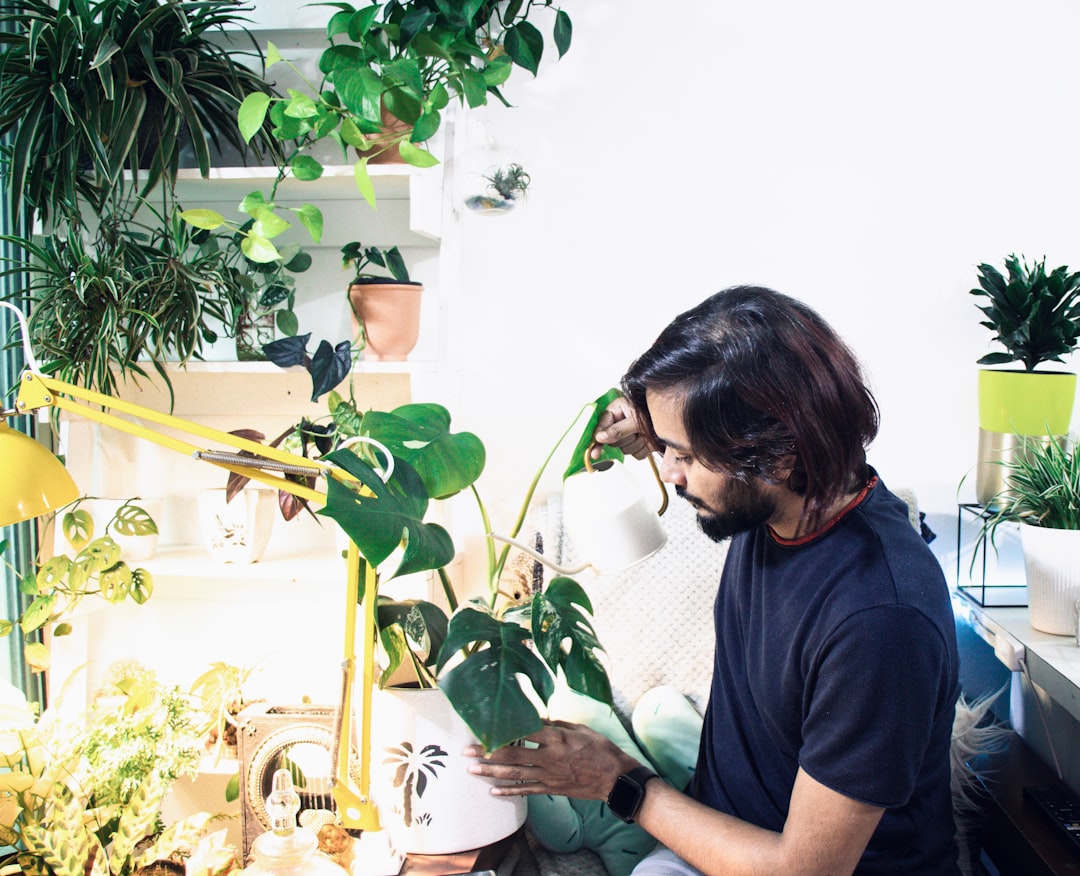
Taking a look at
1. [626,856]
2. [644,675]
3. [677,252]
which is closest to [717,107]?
[677,252]

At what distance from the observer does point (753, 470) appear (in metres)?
1.02

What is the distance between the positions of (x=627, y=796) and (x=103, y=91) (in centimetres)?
129

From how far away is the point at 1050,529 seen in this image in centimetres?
141

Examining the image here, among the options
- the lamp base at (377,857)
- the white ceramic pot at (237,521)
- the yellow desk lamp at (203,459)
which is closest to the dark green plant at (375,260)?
the white ceramic pot at (237,521)

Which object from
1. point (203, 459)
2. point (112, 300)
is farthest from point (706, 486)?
point (112, 300)

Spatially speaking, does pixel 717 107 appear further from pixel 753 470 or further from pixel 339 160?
pixel 753 470

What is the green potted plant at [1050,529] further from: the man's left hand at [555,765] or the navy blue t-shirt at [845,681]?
the man's left hand at [555,765]

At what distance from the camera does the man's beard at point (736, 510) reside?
104 cm

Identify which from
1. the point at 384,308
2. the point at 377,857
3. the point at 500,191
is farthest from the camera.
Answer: the point at 500,191

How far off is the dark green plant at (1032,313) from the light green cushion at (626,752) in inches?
33.3

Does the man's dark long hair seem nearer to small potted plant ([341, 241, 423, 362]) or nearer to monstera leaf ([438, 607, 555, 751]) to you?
monstera leaf ([438, 607, 555, 751])

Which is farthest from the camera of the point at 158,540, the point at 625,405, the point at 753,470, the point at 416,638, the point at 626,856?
the point at 158,540

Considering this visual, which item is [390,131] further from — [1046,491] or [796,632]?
[1046,491]

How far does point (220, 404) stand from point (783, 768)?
1198 mm
